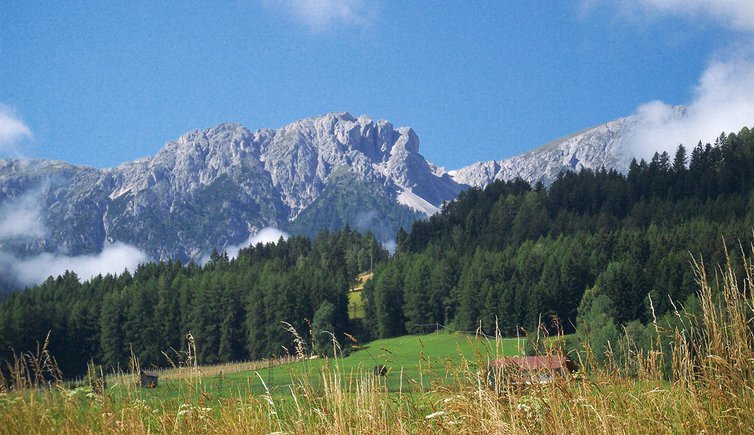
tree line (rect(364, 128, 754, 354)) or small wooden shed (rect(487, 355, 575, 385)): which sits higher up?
tree line (rect(364, 128, 754, 354))

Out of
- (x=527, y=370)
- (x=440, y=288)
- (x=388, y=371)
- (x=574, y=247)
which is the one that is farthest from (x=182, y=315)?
(x=527, y=370)

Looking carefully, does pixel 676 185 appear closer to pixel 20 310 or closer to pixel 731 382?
pixel 20 310

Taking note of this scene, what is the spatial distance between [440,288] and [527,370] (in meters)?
110

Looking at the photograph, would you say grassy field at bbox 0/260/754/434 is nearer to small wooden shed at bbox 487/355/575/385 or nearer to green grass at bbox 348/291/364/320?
small wooden shed at bbox 487/355/575/385

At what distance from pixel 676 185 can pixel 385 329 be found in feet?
261

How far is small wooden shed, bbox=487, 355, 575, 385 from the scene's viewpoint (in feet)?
20.6

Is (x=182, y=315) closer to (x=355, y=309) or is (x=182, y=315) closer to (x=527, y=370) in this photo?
(x=355, y=309)

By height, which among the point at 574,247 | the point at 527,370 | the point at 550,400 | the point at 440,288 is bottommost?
the point at 550,400

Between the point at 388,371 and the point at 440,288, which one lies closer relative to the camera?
the point at 388,371

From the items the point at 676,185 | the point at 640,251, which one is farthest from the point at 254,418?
the point at 676,185

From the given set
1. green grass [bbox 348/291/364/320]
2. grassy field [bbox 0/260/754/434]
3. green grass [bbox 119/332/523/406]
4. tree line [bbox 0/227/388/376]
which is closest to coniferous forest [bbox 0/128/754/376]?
tree line [bbox 0/227/388/376]

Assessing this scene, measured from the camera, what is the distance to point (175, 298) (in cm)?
11925

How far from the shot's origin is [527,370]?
6.81 metres

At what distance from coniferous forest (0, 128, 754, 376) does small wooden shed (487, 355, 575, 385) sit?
65950 mm
